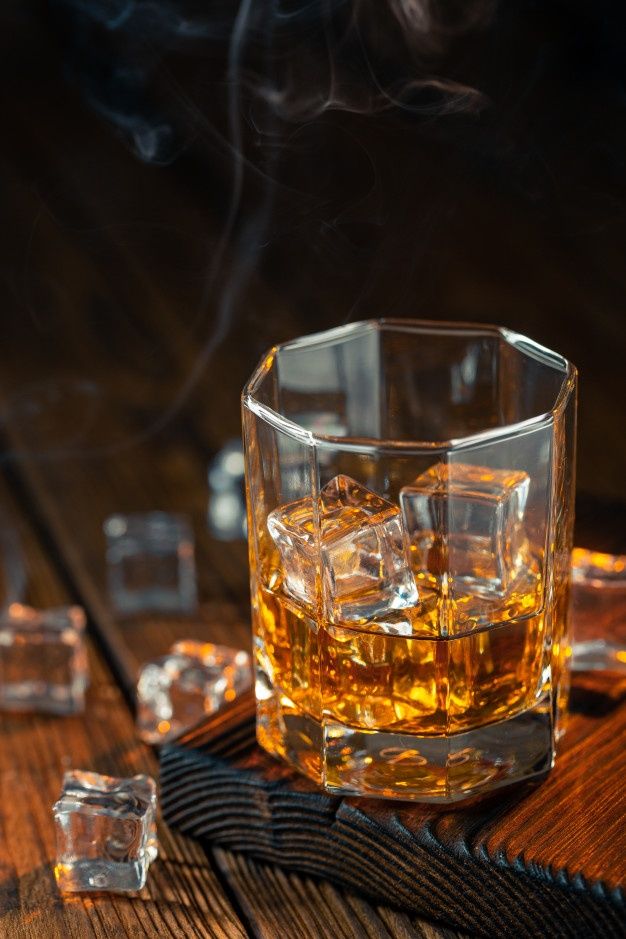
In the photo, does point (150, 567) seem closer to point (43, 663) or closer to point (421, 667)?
point (43, 663)

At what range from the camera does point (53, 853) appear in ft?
3.04

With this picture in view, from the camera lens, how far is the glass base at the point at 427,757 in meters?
0.83

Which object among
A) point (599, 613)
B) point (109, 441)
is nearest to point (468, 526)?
point (599, 613)

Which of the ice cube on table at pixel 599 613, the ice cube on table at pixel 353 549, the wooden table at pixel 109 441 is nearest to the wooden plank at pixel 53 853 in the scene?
the wooden table at pixel 109 441

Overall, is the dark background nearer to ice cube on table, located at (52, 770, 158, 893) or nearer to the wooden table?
the wooden table

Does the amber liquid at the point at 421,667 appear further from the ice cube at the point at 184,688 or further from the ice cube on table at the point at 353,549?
the ice cube at the point at 184,688

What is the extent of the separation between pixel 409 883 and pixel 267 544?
222 millimetres

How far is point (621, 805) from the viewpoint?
0.84 metres

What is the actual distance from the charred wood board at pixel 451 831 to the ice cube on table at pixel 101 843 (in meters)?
0.05

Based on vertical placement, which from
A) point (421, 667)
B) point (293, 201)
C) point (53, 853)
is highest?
point (293, 201)

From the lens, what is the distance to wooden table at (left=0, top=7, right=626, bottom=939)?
87cm

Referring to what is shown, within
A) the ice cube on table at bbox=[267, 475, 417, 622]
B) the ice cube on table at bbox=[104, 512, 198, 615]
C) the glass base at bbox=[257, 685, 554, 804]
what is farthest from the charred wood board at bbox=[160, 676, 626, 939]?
the ice cube on table at bbox=[104, 512, 198, 615]

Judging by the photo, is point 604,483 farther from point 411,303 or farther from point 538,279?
point 538,279

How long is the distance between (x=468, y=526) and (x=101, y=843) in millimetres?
317
